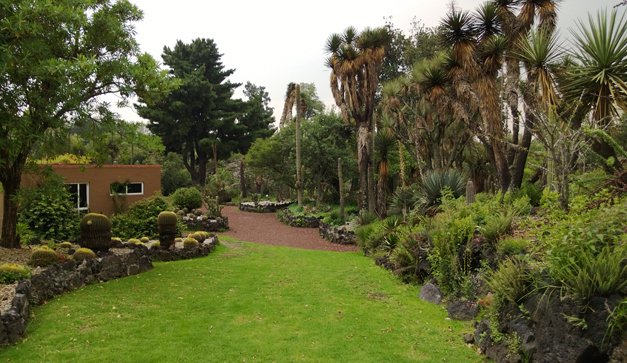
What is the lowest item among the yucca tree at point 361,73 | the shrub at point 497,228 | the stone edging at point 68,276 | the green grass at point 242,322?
the green grass at point 242,322

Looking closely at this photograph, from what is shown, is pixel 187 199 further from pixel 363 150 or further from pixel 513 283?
pixel 513 283

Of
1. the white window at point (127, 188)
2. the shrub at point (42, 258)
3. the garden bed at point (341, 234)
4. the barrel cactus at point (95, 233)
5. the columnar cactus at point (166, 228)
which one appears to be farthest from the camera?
the garden bed at point (341, 234)

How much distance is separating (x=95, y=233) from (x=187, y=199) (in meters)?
13.7

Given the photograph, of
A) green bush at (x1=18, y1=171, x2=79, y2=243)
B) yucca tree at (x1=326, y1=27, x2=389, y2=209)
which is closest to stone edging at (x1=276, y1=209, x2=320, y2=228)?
yucca tree at (x1=326, y1=27, x2=389, y2=209)

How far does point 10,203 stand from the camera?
1010 centimetres

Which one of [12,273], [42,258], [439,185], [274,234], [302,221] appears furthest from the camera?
[302,221]

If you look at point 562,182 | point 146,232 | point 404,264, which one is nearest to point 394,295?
point 404,264

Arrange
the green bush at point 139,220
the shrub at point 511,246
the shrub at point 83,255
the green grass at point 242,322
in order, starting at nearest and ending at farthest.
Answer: the green grass at point 242,322 < the shrub at point 511,246 < the shrub at point 83,255 < the green bush at point 139,220

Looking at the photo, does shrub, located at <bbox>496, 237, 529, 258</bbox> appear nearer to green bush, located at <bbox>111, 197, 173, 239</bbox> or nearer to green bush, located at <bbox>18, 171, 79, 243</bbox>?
green bush, located at <bbox>18, 171, 79, 243</bbox>

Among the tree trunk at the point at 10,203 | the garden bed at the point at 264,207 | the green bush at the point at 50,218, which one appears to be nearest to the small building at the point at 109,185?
the green bush at the point at 50,218

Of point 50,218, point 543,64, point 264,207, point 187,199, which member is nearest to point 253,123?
point 264,207

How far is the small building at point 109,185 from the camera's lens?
55.7ft

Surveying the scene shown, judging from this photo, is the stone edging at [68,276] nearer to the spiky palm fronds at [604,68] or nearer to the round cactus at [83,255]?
the round cactus at [83,255]

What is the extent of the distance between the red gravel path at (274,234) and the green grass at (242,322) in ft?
25.3
